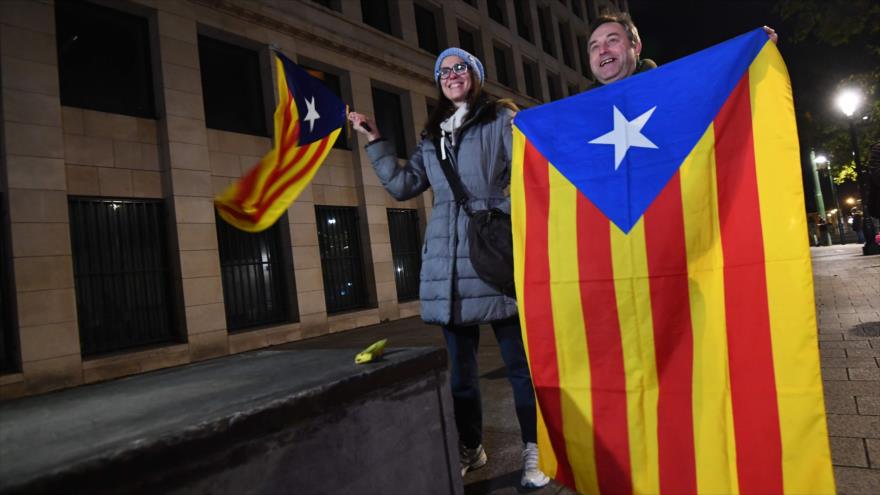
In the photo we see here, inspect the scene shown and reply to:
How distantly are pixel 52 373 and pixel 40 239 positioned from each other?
6.75 ft

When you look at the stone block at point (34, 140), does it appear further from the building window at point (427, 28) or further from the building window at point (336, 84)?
the building window at point (427, 28)

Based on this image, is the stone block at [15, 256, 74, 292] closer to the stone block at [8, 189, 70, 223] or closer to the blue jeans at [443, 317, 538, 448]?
the stone block at [8, 189, 70, 223]

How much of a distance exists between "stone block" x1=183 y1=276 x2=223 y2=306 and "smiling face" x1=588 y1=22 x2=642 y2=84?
8.45m

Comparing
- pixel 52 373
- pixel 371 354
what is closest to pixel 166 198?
pixel 52 373

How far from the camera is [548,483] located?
240cm

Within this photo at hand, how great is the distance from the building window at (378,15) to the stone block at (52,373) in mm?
11501

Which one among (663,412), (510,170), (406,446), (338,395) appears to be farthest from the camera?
(510,170)

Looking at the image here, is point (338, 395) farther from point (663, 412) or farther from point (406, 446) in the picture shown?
point (663, 412)

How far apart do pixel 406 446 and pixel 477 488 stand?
3.65ft

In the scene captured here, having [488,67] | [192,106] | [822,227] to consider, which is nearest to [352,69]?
[192,106]

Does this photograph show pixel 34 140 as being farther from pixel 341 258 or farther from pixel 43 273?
pixel 341 258

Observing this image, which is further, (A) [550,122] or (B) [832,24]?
(B) [832,24]

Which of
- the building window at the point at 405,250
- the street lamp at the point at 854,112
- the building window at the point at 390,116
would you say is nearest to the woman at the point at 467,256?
the building window at the point at 405,250

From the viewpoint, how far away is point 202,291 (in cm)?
900
